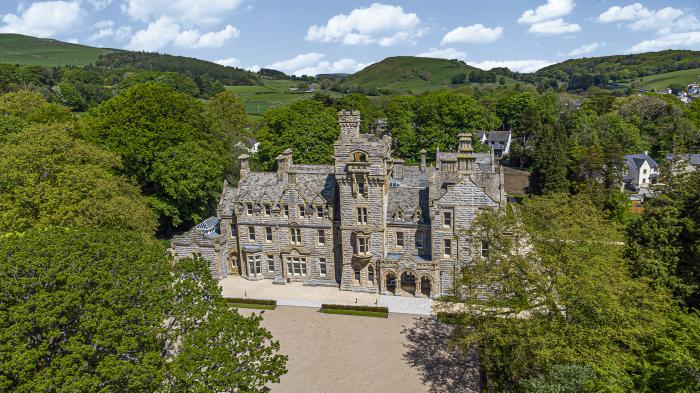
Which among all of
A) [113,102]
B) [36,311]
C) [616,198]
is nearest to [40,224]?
[36,311]

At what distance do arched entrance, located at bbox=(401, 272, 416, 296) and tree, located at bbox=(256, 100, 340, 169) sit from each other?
3087 cm

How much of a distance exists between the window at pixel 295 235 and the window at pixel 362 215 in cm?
650

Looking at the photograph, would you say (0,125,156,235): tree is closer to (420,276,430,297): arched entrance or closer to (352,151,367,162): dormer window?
(352,151,367,162): dormer window

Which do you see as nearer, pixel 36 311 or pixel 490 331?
pixel 36 311

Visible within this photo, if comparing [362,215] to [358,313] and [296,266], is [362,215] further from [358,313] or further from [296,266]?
[296,266]

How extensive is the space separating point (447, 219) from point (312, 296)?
1440 centimetres

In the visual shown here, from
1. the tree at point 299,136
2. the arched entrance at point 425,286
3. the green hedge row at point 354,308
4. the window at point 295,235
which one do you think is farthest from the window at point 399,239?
the tree at point 299,136

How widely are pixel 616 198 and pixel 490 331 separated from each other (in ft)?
150

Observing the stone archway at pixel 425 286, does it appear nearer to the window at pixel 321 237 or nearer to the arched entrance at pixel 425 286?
the arched entrance at pixel 425 286

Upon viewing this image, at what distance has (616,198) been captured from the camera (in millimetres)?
61562

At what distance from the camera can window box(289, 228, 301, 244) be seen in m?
44.6

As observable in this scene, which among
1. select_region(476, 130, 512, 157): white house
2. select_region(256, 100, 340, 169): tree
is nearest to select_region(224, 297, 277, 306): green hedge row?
select_region(256, 100, 340, 169): tree

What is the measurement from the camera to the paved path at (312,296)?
Answer: 40.2 meters

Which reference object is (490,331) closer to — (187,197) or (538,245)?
(538,245)
